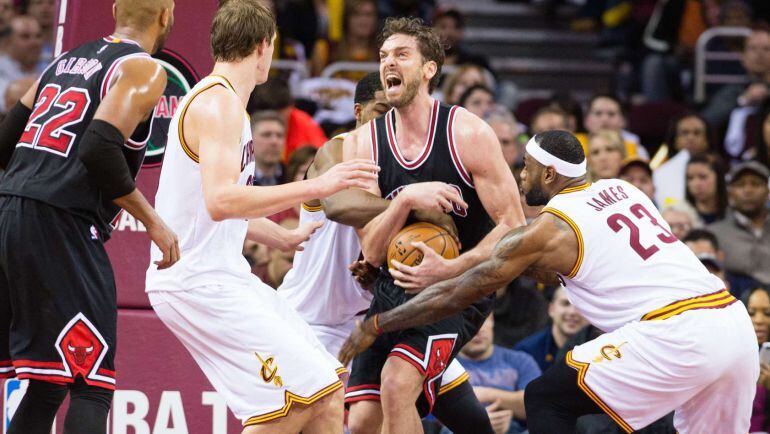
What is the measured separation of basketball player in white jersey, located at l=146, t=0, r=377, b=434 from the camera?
478 cm

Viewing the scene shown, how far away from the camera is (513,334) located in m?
8.64

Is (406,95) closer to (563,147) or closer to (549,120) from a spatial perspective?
(563,147)

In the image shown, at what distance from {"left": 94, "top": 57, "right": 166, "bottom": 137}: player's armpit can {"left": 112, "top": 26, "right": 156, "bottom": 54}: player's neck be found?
11.2 inches

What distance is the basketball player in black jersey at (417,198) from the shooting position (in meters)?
5.62

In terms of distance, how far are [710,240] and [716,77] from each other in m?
5.06

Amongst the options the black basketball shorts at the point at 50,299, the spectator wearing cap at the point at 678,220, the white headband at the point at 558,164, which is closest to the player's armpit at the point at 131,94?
the black basketball shorts at the point at 50,299

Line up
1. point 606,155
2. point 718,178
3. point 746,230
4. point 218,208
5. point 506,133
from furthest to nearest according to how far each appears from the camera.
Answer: point 606,155 < point 718,178 < point 506,133 < point 746,230 < point 218,208

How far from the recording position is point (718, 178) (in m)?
10.0

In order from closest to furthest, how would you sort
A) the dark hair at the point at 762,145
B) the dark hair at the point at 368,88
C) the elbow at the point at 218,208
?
the elbow at the point at 218,208
the dark hair at the point at 368,88
the dark hair at the point at 762,145

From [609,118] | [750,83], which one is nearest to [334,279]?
[609,118]

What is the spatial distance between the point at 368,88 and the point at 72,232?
84.2 inches

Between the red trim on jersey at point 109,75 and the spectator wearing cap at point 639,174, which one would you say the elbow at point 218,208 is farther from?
the spectator wearing cap at point 639,174

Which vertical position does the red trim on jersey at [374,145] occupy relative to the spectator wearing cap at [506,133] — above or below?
above

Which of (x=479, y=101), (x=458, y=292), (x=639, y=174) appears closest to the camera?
(x=458, y=292)
